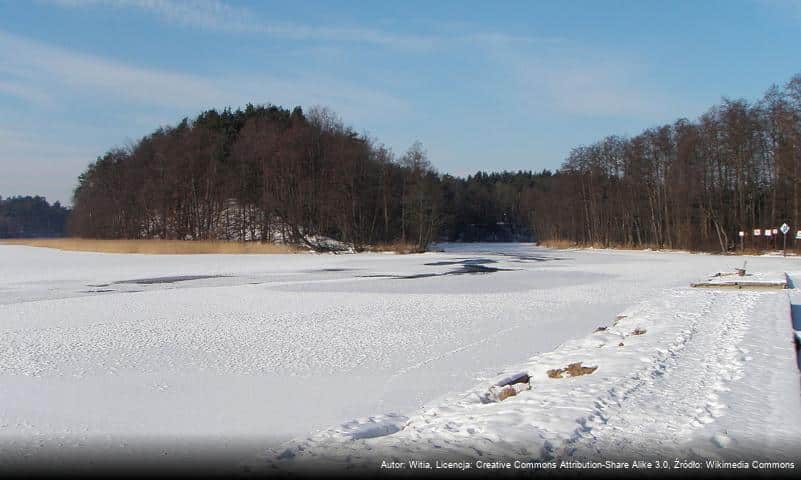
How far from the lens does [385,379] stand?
8.12 metres

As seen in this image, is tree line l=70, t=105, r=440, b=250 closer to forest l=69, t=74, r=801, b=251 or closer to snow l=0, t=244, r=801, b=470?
forest l=69, t=74, r=801, b=251

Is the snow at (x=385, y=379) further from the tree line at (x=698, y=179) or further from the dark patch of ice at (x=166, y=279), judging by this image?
the tree line at (x=698, y=179)

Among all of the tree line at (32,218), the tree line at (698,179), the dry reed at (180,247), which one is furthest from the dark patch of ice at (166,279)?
the tree line at (32,218)

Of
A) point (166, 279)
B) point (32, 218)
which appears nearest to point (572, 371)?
point (166, 279)

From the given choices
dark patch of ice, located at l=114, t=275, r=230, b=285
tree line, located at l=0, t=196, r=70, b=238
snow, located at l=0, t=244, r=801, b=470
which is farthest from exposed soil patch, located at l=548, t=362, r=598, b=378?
tree line, located at l=0, t=196, r=70, b=238

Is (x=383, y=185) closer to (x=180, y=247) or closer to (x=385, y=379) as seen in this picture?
(x=180, y=247)

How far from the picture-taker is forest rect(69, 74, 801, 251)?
5303 cm

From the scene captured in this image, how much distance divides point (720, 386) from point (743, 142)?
53.2 metres

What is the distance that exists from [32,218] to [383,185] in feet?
431

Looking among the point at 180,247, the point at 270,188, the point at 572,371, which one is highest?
the point at 270,188

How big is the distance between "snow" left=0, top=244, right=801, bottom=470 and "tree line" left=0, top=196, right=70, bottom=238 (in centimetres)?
15572

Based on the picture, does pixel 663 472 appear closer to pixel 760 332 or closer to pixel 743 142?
pixel 760 332

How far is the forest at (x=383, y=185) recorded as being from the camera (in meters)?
53.0

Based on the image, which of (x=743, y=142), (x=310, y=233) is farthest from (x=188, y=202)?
(x=743, y=142)
